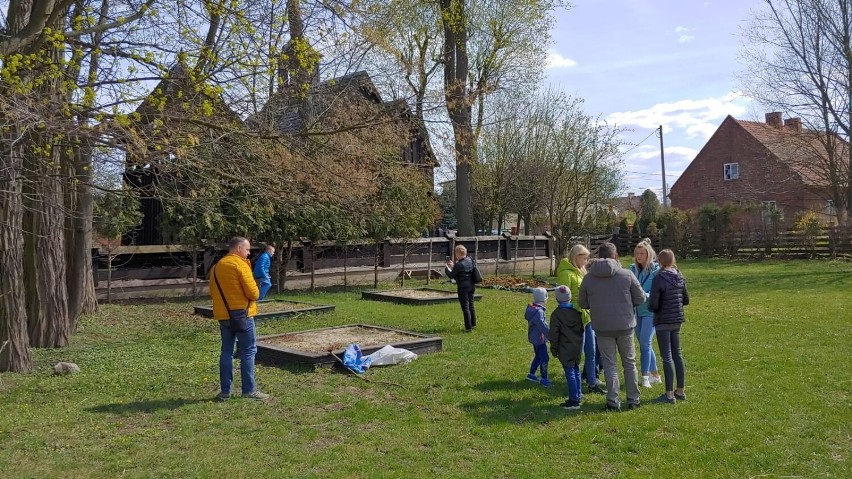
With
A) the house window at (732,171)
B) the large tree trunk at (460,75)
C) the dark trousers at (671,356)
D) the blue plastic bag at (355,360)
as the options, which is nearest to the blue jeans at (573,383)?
the dark trousers at (671,356)

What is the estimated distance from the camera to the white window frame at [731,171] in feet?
149

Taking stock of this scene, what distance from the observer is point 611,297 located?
668 cm

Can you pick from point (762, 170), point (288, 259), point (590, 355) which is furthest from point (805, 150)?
point (590, 355)

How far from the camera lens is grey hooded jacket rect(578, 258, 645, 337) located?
666 cm

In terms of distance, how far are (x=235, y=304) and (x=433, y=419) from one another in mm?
2411

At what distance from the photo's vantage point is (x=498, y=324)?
1255cm

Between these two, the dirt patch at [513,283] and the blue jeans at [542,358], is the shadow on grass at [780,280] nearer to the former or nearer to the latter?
the dirt patch at [513,283]

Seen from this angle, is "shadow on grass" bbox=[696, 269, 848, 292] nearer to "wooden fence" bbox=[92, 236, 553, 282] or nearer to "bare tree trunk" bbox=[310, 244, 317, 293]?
"wooden fence" bbox=[92, 236, 553, 282]

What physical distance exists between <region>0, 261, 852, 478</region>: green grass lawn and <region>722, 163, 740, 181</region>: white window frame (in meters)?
37.6

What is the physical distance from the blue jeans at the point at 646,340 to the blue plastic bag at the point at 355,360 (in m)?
3.33

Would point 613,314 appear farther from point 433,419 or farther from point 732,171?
point 732,171

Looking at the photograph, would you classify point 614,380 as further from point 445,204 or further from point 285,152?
point 445,204

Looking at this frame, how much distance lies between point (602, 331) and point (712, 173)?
44.3 metres

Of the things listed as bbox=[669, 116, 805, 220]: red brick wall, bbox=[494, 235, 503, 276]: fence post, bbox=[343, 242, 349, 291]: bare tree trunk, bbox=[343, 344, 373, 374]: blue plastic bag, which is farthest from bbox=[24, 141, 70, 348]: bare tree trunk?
bbox=[669, 116, 805, 220]: red brick wall
